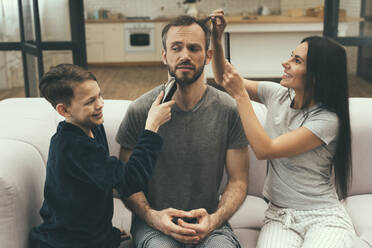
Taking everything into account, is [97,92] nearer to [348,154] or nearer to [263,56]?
[348,154]

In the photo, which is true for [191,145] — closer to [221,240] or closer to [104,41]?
[221,240]

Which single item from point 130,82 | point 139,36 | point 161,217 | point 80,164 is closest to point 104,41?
point 139,36

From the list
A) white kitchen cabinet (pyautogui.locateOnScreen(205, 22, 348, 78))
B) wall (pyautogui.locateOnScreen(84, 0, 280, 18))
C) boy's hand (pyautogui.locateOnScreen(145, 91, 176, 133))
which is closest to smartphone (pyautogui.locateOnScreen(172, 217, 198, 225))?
boy's hand (pyautogui.locateOnScreen(145, 91, 176, 133))

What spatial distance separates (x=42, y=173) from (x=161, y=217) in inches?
21.2

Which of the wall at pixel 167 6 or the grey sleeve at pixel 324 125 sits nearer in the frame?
the grey sleeve at pixel 324 125

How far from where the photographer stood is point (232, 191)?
1635mm

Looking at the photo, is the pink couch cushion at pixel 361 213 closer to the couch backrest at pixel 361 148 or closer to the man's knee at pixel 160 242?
the couch backrest at pixel 361 148

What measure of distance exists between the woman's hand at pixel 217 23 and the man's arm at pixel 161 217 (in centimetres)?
56

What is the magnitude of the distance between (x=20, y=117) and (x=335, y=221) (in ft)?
4.62

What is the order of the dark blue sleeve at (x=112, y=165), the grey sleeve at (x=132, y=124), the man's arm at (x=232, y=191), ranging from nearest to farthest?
1. the dark blue sleeve at (x=112, y=165)
2. the man's arm at (x=232, y=191)
3. the grey sleeve at (x=132, y=124)

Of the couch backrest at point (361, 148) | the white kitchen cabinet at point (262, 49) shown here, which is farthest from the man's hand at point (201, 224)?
the white kitchen cabinet at point (262, 49)

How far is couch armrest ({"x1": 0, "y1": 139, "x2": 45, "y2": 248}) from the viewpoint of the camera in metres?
1.41

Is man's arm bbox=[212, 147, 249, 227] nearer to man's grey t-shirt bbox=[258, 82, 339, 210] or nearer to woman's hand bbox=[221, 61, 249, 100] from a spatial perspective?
man's grey t-shirt bbox=[258, 82, 339, 210]

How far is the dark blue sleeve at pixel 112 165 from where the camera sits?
1294 millimetres
